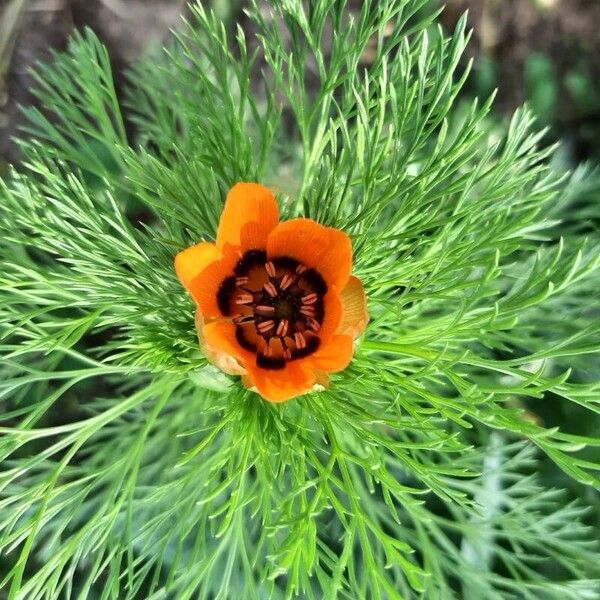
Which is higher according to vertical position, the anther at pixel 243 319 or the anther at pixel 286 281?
the anther at pixel 286 281

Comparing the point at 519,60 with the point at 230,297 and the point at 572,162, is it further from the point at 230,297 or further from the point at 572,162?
the point at 230,297

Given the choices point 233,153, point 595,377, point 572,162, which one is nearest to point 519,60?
point 572,162

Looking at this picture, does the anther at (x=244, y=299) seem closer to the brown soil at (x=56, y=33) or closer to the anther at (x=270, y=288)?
the anther at (x=270, y=288)

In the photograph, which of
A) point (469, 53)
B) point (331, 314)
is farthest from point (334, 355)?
point (469, 53)

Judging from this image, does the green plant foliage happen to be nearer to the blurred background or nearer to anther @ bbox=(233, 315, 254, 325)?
anther @ bbox=(233, 315, 254, 325)

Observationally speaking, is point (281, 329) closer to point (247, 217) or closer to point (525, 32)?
point (247, 217)

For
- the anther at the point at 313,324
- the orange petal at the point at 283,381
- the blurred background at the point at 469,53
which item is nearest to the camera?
the orange petal at the point at 283,381

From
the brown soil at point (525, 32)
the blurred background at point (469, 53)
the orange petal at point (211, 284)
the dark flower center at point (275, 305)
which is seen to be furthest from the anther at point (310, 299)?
the brown soil at point (525, 32)
